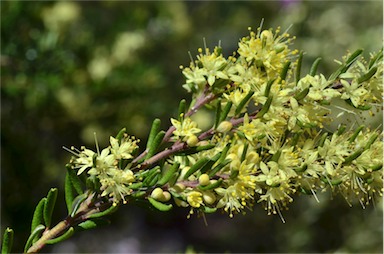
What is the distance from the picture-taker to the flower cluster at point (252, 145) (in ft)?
3.51

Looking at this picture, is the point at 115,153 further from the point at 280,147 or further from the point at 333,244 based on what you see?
the point at 333,244

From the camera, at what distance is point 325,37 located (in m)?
3.38

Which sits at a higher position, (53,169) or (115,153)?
(115,153)

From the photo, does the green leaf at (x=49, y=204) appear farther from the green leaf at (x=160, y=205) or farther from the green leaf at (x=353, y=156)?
the green leaf at (x=353, y=156)

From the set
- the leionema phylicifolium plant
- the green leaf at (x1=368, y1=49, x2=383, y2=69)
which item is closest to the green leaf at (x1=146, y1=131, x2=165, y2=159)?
the leionema phylicifolium plant

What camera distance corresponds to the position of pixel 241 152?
1077 millimetres

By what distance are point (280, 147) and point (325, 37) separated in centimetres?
242

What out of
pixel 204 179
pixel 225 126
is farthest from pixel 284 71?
pixel 204 179

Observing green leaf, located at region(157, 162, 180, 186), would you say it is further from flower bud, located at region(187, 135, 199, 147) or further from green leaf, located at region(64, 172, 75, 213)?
green leaf, located at region(64, 172, 75, 213)

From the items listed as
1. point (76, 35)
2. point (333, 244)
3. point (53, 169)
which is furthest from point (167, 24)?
point (333, 244)

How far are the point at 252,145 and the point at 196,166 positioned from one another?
125 millimetres

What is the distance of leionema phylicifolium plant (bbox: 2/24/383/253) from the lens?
42.1 inches

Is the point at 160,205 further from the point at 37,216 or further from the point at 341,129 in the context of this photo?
the point at 341,129

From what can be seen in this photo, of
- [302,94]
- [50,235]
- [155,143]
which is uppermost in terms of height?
[302,94]
